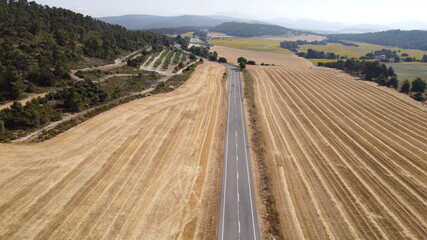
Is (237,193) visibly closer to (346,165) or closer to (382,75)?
(346,165)

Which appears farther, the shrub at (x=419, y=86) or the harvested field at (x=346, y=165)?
the shrub at (x=419, y=86)

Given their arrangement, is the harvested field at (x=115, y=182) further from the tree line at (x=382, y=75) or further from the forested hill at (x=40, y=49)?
the tree line at (x=382, y=75)

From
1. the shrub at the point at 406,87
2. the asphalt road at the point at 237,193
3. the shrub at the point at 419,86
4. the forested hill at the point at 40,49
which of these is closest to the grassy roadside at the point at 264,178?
the asphalt road at the point at 237,193

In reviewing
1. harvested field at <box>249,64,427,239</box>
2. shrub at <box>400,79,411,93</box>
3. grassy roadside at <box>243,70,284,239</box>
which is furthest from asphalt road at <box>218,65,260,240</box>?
shrub at <box>400,79,411,93</box>

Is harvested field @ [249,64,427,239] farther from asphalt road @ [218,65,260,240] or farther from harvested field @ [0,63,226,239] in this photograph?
harvested field @ [0,63,226,239]

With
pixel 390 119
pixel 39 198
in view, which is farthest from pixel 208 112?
pixel 390 119

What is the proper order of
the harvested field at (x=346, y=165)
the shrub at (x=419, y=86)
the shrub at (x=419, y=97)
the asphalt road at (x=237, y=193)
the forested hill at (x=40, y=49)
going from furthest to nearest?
the shrub at (x=419, y=86) < the shrub at (x=419, y=97) < the forested hill at (x=40, y=49) < the harvested field at (x=346, y=165) < the asphalt road at (x=237, y=193)
